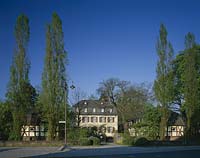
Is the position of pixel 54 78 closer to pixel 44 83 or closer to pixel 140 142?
pixel 44 83

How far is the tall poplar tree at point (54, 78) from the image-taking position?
4300 cm

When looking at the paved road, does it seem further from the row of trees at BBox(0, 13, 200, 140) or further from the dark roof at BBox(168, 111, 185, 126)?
the dark roof at BBox(168, 111, 185, 126)

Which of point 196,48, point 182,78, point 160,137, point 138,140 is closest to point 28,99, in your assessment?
point 138,140

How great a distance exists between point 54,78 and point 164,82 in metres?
15.9

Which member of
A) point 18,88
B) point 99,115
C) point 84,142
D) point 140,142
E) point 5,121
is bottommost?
point 140,142

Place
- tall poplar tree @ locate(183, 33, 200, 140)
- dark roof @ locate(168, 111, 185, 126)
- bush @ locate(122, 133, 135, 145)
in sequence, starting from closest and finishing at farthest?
bush @ locate(122, 133, 135, 145) → tall poplar tree @ locate(183, 33, 200, 140) → dark roof @ locate(168, 111, 185, 126)

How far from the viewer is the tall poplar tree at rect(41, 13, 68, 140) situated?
43.0 m

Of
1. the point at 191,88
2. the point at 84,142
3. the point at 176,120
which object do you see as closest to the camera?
the point at 84,142

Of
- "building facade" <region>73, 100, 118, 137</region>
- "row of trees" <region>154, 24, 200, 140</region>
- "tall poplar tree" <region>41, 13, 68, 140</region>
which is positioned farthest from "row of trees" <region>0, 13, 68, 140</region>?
"building facade" <region>73, 100, 118, 137</region>

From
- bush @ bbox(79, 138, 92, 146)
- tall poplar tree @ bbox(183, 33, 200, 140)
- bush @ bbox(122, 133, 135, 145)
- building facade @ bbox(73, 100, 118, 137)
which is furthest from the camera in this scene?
building facade @ bbox(73, 100, 118, 137)

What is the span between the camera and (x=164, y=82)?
163 ft

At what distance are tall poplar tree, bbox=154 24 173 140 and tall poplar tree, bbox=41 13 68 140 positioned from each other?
13645 mm

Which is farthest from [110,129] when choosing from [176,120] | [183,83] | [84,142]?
[84,142]

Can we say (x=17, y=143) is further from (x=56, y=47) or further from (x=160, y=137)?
(x=160, y=137)
